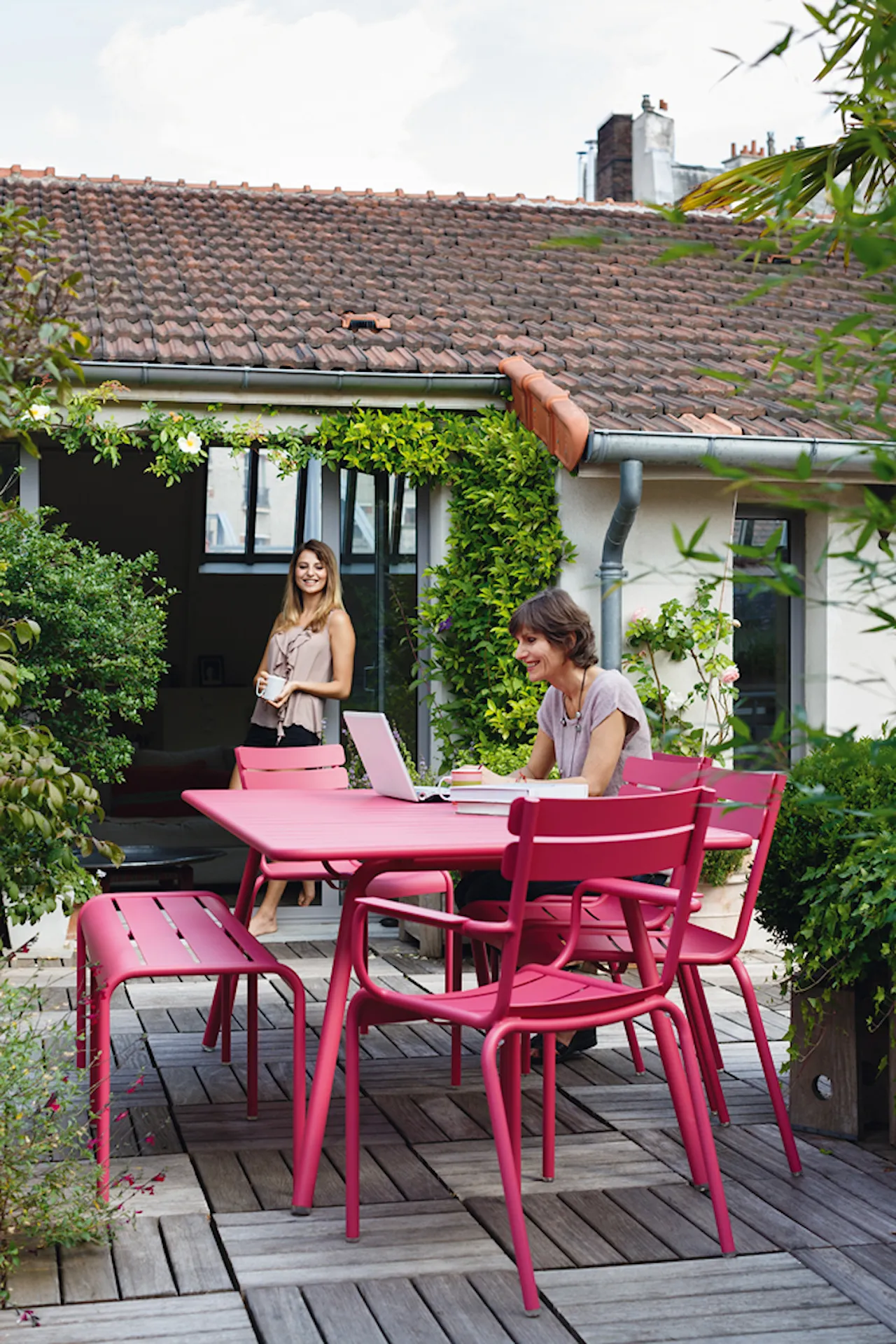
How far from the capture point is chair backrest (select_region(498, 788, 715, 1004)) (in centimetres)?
302

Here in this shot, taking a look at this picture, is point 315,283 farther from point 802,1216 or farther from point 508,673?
point 802,1216

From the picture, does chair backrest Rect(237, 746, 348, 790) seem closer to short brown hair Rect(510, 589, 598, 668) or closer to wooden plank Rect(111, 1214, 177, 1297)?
short brown hair Rect(510, 589, 598, 668)

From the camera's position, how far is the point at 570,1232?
3.30 m

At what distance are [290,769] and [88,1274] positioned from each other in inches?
105

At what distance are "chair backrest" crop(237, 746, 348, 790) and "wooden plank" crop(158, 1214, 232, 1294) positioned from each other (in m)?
2.04

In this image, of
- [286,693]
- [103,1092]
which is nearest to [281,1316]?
[103,1092]

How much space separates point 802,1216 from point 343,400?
511 centimetres

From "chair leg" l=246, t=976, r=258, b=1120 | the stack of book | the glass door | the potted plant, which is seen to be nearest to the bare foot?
the glass door

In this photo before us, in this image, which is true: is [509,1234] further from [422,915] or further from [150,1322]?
[150,1322]

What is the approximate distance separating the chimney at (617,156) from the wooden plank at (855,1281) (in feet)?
49.8

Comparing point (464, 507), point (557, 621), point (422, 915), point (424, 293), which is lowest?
point (422, 915)

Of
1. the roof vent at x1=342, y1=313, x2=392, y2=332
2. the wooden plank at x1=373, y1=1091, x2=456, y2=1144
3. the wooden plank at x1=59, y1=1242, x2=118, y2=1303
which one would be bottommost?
the wooden plank at x1=373, y1=1091, x2=456, y2=1144

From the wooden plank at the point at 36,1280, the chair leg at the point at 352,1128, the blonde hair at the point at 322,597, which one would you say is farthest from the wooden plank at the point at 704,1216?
the blonde hair at the point at 322,597

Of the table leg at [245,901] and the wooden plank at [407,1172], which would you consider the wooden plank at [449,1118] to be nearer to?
the wooden plank at [407,1172]
